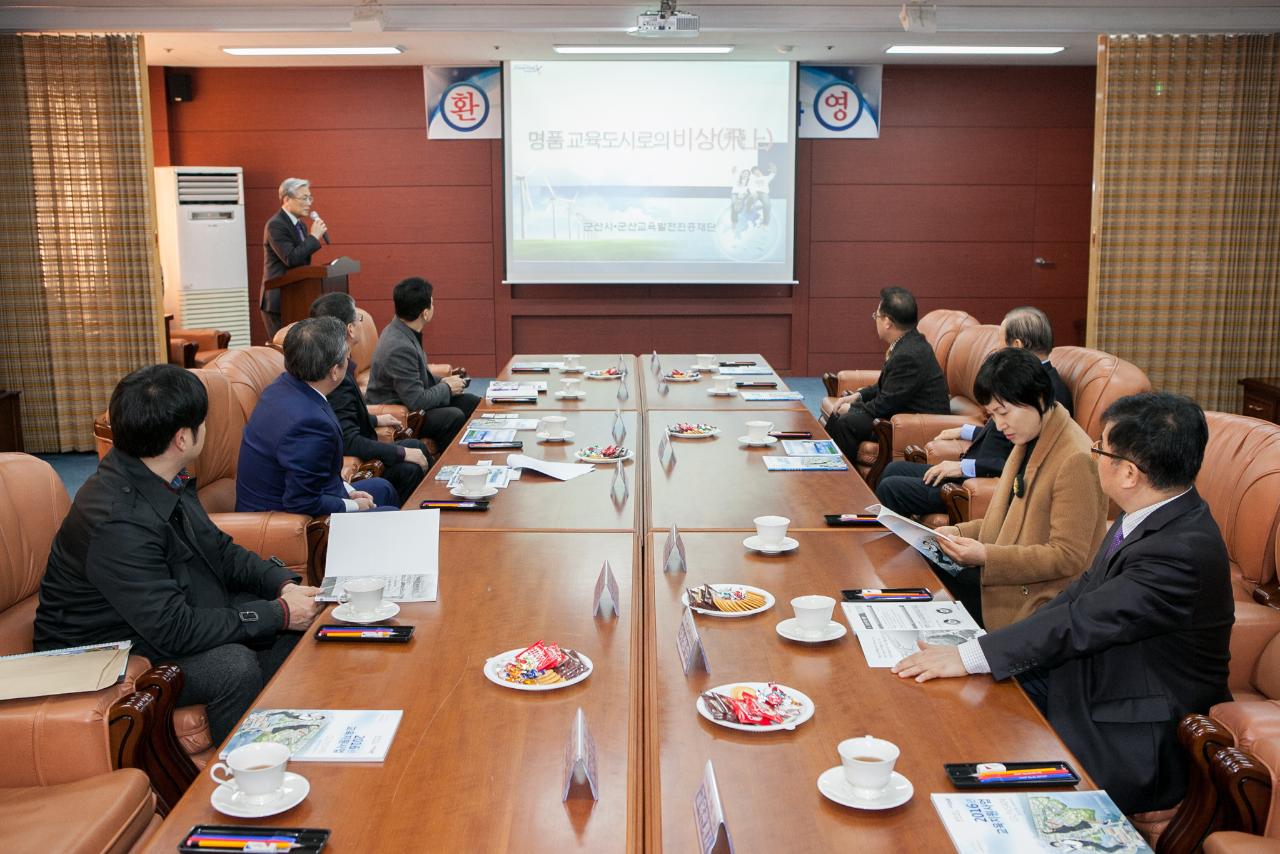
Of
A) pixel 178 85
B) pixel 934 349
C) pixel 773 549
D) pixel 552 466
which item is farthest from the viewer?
pixel 178 85

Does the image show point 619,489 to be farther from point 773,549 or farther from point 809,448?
point 809,448

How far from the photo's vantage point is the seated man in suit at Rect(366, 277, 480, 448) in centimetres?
568

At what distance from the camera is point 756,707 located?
2.04 meters

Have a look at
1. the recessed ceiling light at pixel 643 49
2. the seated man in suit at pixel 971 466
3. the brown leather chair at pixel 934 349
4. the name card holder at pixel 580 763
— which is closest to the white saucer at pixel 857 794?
the name card holder at pixel 580 763

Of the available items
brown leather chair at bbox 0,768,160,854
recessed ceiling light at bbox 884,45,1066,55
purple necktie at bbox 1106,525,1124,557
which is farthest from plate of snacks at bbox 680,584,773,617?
recessed ceiling light at bbox 884,45,1066,55

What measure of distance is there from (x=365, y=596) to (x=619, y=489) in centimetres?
126

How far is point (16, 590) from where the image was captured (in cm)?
280

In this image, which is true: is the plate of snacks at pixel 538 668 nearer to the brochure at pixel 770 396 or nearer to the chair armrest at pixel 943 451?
the chair armrest at pixel 943 451

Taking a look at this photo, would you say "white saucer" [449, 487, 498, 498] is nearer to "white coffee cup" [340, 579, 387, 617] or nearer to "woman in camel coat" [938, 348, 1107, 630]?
"white coffee cup" [340, 579, 387, 617]

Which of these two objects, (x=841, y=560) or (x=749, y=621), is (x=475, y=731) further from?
(x=841, y=560)

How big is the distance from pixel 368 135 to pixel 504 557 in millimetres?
7257

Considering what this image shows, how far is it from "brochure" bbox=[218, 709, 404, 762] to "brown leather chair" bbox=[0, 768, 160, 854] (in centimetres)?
25

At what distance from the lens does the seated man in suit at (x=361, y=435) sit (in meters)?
4.75

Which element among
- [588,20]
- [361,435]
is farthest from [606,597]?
[588,20]
